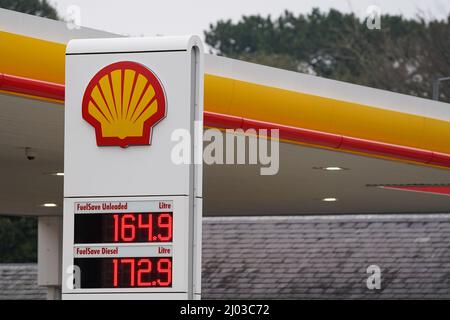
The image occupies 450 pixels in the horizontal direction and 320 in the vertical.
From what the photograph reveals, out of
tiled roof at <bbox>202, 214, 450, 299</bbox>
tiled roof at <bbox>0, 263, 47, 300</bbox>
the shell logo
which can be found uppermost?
the shell logo

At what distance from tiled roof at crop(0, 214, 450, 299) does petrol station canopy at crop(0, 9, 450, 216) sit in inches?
509

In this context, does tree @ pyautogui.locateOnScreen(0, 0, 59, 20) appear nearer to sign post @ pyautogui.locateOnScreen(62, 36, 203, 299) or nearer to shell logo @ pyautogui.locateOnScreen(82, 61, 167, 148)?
Answer: sign post @ pyautogui.locateOnScreen(62, 36, 203, 299)

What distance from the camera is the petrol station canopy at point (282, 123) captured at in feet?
49.8

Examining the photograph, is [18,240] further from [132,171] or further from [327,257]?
[132,171]

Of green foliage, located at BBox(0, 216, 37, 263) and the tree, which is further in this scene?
the tree

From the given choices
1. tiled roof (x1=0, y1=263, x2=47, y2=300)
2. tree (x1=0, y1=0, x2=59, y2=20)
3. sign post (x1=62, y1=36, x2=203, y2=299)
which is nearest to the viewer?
sign post (x1=62, y1=36, x2=203, y2=299)

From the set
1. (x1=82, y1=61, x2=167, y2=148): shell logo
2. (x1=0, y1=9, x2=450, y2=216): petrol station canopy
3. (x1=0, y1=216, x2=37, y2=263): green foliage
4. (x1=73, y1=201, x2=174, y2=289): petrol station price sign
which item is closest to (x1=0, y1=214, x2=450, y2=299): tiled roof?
(x1=0, y1=9, x2=450, y2=216): petrol station canopy

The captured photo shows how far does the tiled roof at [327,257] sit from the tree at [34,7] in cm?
3473

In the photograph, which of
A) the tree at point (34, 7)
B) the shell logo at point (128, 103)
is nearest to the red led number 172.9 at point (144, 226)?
the shell logo at point (128, 103)

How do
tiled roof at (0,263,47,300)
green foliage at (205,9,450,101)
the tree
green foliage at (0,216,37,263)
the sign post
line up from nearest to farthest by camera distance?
the sign post
tiled roof at (0,263,47,300)
green foliage at (0,216,37,263)
green foliage at (205,9,450,101)
the tree

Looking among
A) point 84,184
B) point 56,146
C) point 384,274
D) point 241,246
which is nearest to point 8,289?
point 241,246

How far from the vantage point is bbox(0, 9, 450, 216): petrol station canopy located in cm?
1519

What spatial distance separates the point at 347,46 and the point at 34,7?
62.1ft
